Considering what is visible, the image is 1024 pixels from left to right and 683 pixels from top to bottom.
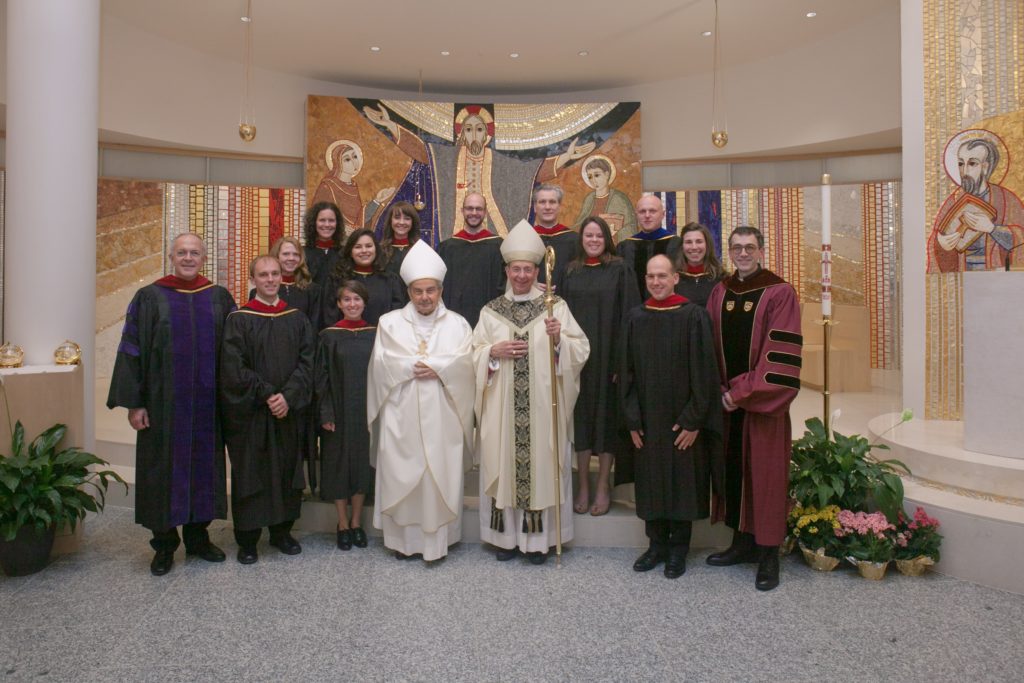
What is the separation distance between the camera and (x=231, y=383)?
4.20 meters

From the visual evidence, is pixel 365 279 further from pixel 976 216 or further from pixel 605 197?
pixel 605 197

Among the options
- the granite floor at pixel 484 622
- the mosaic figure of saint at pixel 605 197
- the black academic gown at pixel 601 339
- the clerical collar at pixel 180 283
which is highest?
the mosaic figure of saint at pixel 605 197

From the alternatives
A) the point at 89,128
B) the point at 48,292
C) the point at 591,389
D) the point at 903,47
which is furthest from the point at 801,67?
Result: the point at 48,292

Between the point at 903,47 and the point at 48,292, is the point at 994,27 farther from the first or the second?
the point at 48,292

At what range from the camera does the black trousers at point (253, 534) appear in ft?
14.3

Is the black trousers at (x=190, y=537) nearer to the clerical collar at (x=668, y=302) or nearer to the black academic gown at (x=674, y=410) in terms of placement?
the black academic gown at (x=674, y=410)

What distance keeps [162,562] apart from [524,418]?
223cm

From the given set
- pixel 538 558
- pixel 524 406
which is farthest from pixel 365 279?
pixel 538 558

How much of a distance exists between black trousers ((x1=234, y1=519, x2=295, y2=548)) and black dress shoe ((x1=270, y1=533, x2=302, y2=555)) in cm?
2

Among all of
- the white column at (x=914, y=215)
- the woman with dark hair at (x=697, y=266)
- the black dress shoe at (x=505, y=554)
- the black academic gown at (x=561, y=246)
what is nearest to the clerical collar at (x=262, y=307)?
the black academic gown at (x=561, y=246)

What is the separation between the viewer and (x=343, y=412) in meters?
4.57

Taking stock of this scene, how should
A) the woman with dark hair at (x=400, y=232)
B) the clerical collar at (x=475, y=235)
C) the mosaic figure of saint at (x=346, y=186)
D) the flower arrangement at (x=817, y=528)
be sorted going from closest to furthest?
1. the flower arrangement at (x=817, y=528)
2. the woman with dark hair at (x=400, y=232)
3. the clerical collar at (x=475, y=235)
4. the mosaic figure of saint at (x=346, y=186)

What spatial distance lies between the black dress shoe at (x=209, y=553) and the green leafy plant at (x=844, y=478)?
341 centimetres

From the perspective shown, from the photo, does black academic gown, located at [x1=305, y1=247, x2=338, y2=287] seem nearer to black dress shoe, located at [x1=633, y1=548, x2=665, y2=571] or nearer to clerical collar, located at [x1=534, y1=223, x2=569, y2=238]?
clerical collar, located at [x1=534, y1=223, x2=569, y2=238]
